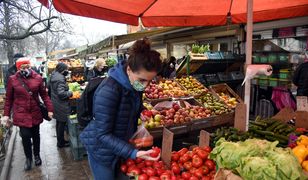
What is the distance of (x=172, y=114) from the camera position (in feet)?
16.1

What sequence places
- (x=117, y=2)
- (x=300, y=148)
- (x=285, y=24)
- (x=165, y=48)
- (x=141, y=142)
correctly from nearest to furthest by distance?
(x=300, y=148) → (x=141, y=142) → (x=117, y=2) → (x=285, y=24) → (x=165, y=48)

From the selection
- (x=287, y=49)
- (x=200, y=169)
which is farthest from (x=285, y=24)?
(x=200, y=169)

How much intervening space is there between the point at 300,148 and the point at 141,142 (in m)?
1.41

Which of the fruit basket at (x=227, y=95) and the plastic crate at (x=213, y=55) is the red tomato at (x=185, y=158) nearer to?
the fruit basket at (x=227, y=95)

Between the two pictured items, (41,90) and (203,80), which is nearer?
(41,90)

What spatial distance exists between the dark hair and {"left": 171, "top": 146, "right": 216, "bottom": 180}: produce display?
1.11 m

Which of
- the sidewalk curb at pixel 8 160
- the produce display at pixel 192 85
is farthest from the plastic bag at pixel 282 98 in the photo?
the sidewalk curb at pixel 8 160

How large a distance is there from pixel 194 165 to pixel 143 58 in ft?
4.19

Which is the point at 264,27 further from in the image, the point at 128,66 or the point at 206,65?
the point at 128,66

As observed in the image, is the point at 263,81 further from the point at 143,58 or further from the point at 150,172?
the point at 143,58


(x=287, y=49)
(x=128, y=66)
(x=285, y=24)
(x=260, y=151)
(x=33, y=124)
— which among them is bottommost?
(x=33, y=124)

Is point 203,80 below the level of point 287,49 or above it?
below

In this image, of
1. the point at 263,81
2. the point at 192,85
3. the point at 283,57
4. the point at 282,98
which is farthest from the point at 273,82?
the point at 192,85

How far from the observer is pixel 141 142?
2.70 metres
